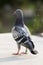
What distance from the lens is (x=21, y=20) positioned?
5.67m

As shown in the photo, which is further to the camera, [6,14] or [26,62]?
[6,14]

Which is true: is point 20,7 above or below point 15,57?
above

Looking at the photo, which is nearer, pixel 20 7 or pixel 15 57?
pixel 15 57

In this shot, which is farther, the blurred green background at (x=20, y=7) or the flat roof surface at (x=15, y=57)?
the blurred green background at (x=20, y=7)

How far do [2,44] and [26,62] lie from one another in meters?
1.80

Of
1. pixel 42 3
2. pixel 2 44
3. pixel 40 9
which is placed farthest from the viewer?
pixel 42 3

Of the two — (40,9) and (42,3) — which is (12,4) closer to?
(42,3)

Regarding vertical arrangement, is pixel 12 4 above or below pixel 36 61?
above

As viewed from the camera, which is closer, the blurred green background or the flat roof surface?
the flat roof surface

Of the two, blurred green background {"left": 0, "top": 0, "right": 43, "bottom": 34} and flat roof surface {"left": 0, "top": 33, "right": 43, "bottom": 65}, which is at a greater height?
blurred green background {"left": 0, "top": 0, "right": 43, "bottom": 34}

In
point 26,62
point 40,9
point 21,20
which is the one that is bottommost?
point 26,62

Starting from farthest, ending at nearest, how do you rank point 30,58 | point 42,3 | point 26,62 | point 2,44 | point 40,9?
point 42,3, point 40,9, point 2,44, point 30,58, point 26,62

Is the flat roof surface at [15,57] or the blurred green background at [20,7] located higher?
the blurred green background at [20,7]

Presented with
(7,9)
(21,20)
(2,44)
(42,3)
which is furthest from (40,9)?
(21,20)
